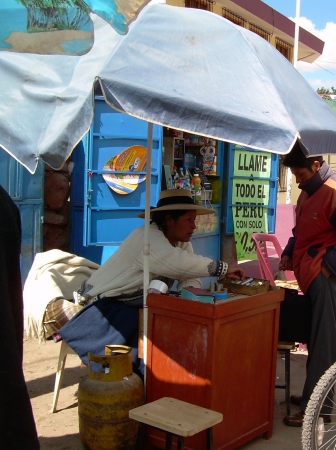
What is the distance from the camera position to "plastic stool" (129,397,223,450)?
9.19ft

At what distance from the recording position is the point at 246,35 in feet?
10.7

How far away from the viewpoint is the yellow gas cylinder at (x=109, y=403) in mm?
3195

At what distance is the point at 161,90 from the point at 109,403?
5.36 ft

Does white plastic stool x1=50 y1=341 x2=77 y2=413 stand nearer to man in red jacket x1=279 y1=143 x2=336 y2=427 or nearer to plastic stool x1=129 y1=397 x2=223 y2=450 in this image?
plastic stool x1=129 y1=397 x2=223 y2=450

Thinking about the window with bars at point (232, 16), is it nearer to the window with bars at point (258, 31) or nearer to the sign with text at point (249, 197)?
the window with bars at point (258, 31)

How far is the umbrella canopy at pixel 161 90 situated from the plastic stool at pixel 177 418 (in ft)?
4.24

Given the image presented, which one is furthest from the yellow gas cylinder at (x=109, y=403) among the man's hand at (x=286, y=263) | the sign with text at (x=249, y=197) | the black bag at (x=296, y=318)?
the sign with text at (x=249, y=197)

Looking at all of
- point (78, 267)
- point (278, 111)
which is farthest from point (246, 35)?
point (78, 267)

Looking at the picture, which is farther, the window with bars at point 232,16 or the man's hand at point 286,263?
the window with bars at point 232,16

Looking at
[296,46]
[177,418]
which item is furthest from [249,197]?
[177,418]

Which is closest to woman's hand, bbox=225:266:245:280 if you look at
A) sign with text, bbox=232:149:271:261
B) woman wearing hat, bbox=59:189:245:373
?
woman wearing hat, bbox=59:189:245:373

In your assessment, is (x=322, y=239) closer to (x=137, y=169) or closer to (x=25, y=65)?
(x=25, y=65)

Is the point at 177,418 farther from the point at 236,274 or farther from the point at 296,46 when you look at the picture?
the point at 296,46

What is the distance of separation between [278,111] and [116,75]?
31.0 inches
